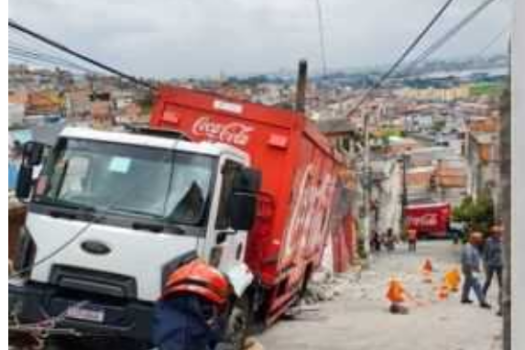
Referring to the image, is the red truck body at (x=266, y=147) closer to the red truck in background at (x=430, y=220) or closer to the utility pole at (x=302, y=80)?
the utility pole at (x=302, y=80)

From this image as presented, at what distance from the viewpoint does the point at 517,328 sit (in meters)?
2.69

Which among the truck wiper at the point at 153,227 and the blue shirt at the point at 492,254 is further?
the blue shirt at the point at 492,254

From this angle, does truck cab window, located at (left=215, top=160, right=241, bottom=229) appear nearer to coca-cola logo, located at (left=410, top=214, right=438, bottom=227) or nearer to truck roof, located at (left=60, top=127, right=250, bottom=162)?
truck roof, located at (left=60, top=127, right=250, bottom=162)

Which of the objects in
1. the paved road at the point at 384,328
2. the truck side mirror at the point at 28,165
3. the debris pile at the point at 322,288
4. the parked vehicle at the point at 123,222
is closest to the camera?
the parked vehicle at the point at 123,222

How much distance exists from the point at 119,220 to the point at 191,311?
3.71 meters

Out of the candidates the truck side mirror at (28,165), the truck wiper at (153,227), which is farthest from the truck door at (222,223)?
the truck side mirror at (28,165)

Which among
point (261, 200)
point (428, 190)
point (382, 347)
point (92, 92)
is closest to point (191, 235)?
point (261, 200)

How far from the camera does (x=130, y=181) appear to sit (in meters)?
9.55

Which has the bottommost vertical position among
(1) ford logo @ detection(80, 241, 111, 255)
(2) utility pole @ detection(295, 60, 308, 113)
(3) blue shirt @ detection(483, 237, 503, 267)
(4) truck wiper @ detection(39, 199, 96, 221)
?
(3) blue shirt @ detection(483, 237, 503, 267)

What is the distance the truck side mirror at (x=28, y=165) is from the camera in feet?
31.4

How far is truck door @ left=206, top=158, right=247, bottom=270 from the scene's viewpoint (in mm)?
9695

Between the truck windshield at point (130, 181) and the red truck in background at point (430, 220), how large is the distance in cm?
7365

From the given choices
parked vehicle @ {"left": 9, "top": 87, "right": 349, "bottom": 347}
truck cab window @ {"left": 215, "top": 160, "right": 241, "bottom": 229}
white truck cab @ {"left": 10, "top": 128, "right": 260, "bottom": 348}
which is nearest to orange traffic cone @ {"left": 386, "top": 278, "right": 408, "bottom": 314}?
parked vehicle @ {"left": 9, "top": 87, "right": 349, "bottom": 347}

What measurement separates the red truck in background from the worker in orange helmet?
77233 mm
